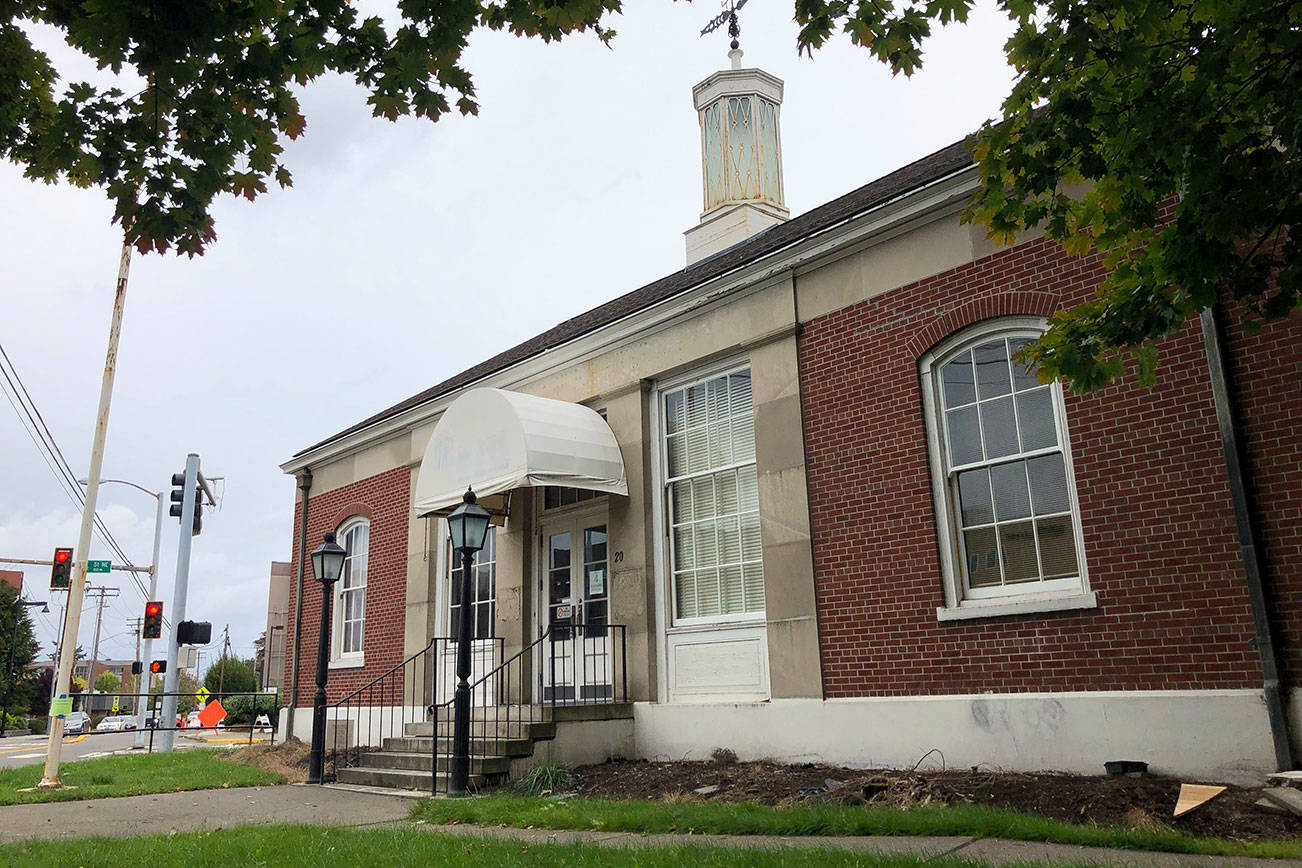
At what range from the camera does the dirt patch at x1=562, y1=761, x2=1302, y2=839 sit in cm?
639

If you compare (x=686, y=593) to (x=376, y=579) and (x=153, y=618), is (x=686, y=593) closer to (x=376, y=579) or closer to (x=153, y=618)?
(x=376, y=579)

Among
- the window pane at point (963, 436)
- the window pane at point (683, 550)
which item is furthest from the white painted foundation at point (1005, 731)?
the window pane at point (963, 436)

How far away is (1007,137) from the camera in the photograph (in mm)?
5645

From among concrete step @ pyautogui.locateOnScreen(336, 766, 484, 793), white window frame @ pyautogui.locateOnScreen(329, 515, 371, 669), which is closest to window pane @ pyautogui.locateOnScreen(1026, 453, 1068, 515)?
concrete step @ pyautogui.locateOnScreen(336, 766, 484, 793)

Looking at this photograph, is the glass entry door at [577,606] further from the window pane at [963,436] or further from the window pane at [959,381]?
the window pane at [959,381]

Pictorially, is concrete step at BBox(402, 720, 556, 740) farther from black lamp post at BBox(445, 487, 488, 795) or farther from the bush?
the bush

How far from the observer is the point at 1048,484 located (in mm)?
8789

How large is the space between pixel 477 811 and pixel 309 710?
10.6 m

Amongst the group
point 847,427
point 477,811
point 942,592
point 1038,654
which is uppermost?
point 847,427

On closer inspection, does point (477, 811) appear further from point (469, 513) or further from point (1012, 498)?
point (1012, 498)

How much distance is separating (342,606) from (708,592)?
8.86m

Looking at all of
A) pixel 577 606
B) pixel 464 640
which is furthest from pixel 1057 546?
pixel 577 606

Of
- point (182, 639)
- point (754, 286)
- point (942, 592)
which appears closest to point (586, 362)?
point (754, 286)

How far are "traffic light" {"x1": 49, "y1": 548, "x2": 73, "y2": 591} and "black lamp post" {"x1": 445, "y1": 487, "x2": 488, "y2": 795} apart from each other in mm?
12047
